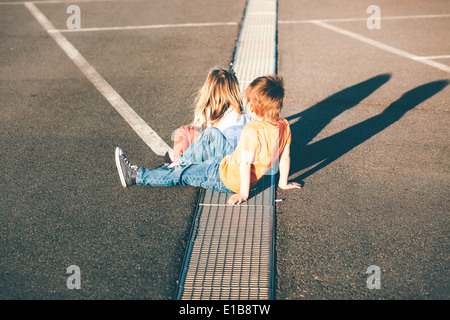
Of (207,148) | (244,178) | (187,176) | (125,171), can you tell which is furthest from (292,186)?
(125,171)

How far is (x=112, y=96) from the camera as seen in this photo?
5703 millimetres

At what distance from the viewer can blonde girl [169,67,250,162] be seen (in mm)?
3736

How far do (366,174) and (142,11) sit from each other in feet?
23.5

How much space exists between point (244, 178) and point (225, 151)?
0.38m

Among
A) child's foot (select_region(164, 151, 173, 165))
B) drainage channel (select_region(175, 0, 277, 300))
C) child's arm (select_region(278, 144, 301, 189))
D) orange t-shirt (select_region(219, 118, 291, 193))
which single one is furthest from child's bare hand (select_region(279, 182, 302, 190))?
child's foot (select_region(164, 151, 173, 165))

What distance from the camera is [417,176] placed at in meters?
3.97

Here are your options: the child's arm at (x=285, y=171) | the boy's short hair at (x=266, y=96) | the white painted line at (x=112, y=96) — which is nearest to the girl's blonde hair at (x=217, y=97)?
the boy's short hair at (x=266, y=96)

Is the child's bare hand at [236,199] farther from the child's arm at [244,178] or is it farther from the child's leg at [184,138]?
the child's leg at [184,138]

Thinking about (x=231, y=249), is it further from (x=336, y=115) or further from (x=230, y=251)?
(x=336, y=115)

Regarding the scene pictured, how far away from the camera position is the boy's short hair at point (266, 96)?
130 inches

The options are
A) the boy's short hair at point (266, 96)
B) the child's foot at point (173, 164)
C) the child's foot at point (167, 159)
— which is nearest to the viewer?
the boy's short hair at point (266, 96)

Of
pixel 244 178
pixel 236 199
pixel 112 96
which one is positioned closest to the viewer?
pixel 244 178

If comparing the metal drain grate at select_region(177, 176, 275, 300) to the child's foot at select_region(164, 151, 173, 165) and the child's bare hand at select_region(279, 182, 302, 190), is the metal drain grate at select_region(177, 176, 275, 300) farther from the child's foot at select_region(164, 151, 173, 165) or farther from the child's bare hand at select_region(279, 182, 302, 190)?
the child's foot at select_region(164, 151, 173, 165)
